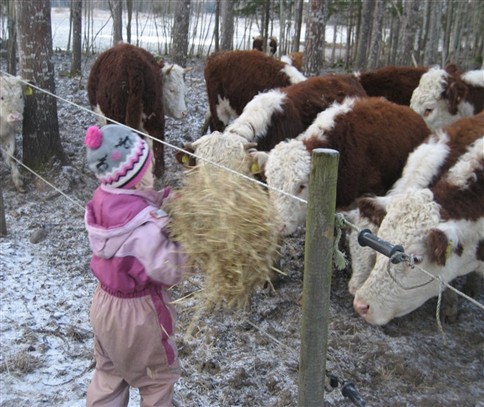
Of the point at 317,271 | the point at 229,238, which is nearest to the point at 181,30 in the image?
the point at 229,238

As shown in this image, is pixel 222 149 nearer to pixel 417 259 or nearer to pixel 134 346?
pixel 417 259

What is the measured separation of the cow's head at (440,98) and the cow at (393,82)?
56 centimetres

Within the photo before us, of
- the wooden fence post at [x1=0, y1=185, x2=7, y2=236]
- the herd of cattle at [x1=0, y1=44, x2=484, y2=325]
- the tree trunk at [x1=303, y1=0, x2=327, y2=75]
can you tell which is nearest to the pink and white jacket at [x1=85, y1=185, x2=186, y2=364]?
the herd of cattle at [x1=0, y1=44, x2=484, y2=325]

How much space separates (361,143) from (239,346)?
6.72 feet

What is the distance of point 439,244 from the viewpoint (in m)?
3.12

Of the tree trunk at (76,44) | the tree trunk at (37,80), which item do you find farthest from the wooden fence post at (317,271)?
the tree trunk at (76,44)

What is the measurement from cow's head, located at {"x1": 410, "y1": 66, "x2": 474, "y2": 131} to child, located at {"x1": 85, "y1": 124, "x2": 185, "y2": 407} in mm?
5555

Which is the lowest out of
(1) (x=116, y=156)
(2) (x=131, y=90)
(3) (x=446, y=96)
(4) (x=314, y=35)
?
(2) (x=131, y=90)

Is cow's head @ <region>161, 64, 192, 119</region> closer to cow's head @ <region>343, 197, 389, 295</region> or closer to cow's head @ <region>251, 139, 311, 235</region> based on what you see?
cow's head @ <region>251, 139, 311, 235</region>

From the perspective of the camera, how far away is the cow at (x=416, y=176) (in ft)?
12.3

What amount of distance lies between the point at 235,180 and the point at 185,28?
941 cm

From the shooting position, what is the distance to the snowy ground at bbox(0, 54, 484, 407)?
3324mm

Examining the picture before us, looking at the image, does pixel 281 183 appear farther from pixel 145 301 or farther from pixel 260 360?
pixel 145 301

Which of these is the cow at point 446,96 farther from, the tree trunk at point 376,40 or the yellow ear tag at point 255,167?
the tree trunk at point 376,40
